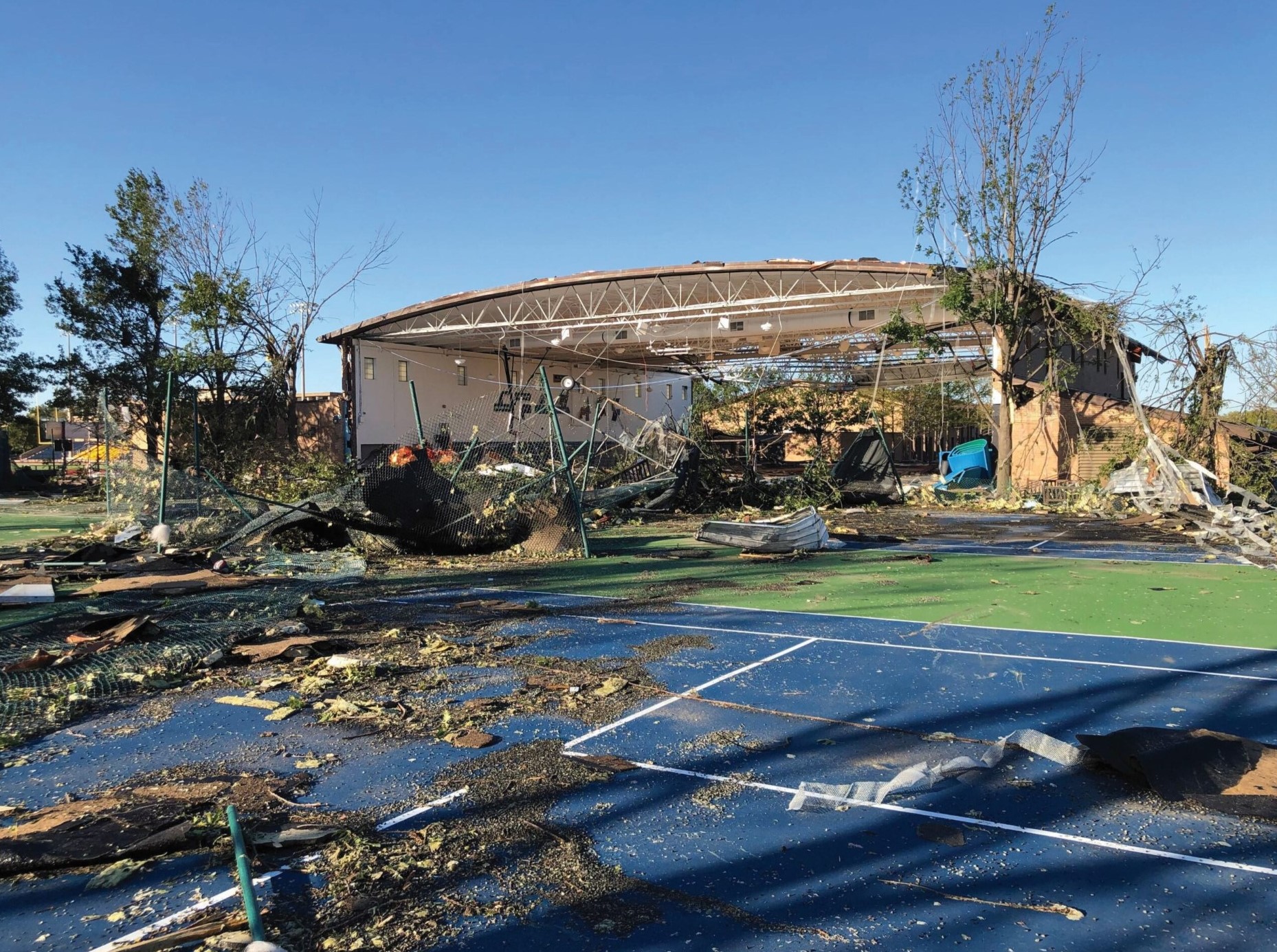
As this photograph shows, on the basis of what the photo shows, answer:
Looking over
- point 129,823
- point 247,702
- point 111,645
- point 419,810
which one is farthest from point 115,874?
point 111,645

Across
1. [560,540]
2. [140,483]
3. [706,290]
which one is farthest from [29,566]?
[706,290]

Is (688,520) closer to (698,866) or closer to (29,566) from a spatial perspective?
(29,566)

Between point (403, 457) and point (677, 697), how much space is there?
7.63m

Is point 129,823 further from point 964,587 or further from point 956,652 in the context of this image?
point 964,587

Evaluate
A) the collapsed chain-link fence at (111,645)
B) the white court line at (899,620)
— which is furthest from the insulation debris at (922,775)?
the collapsed chain-link fence at (111,645)

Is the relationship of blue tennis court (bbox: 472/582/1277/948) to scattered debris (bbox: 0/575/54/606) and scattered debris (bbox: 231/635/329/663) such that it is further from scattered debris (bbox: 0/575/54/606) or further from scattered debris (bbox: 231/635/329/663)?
scattered debris (bbox: 0/575/54/606)

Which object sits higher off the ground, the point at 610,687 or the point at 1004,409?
the point at 1004,409

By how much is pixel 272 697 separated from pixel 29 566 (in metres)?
6.89

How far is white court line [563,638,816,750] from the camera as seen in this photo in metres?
4.66

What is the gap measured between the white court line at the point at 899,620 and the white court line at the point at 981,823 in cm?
402

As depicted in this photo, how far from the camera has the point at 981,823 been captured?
3564 millimetres

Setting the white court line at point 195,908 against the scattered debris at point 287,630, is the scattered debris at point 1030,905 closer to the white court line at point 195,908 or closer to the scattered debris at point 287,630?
the white court line at point 195,908

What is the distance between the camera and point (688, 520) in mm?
17578

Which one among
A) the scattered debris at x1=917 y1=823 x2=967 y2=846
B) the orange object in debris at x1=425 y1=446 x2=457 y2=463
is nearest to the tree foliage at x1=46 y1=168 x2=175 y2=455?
the orange object in debris at x1=425 y1=446 x2=457 y2=463
